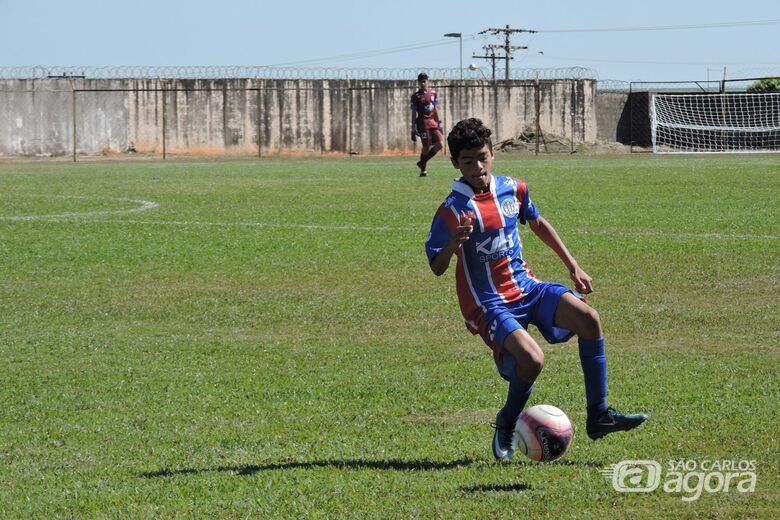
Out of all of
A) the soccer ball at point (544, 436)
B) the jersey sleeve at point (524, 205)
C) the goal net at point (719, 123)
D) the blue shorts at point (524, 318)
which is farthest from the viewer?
the goal net at point (719, 123)

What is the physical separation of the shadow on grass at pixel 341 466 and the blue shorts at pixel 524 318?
1.66 ft

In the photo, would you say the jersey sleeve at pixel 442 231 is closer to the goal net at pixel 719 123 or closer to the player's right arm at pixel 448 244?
the player's right arm at pixel 448 244

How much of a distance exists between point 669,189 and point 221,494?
1728 centimetres

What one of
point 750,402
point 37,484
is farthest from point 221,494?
point 750,402

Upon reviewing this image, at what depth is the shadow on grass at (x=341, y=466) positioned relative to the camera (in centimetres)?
554

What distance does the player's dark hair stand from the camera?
6.01 meters

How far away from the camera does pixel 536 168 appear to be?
2952 cm

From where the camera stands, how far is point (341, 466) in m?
5.60

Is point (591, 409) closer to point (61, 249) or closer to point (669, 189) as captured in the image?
point (61, 249)

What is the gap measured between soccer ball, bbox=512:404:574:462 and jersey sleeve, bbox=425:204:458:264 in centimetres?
96

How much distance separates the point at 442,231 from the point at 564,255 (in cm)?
69

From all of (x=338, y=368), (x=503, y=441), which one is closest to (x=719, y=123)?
(x=338, y=368)

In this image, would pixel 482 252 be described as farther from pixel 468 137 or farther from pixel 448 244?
pixel 468 137

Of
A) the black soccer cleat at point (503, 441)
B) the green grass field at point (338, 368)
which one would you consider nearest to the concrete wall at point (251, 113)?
the green grass field at point (338, 368)
